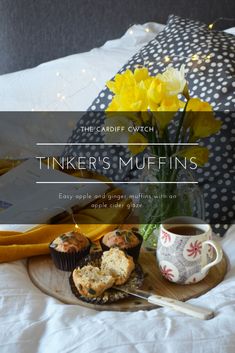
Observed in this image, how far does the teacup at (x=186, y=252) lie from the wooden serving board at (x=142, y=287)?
0.02 meters

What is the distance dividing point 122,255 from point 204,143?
424 mm

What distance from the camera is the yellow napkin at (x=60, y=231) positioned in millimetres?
962

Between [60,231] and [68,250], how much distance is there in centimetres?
14

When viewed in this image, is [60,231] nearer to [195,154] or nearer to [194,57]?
[195,154]

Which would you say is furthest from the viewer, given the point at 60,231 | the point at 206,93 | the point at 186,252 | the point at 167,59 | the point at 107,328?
the point at 167,59

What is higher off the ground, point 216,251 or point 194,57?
point 194,57

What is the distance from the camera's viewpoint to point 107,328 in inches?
29.9

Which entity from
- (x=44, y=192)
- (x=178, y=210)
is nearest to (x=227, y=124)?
(x=178, y=210)

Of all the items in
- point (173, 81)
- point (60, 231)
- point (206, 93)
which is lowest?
point (60, 231)

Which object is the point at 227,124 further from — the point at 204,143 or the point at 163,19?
the point at 163,19

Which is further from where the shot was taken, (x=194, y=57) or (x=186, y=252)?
(x=194, y=57)

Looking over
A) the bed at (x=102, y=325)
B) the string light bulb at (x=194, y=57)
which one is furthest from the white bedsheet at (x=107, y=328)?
the string light bulb at (x=194, y=57)

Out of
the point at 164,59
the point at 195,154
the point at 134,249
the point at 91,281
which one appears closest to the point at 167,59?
the point at 164,59

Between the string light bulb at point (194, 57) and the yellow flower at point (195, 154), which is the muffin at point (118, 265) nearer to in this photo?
the yellow flower at point (195, 154)
